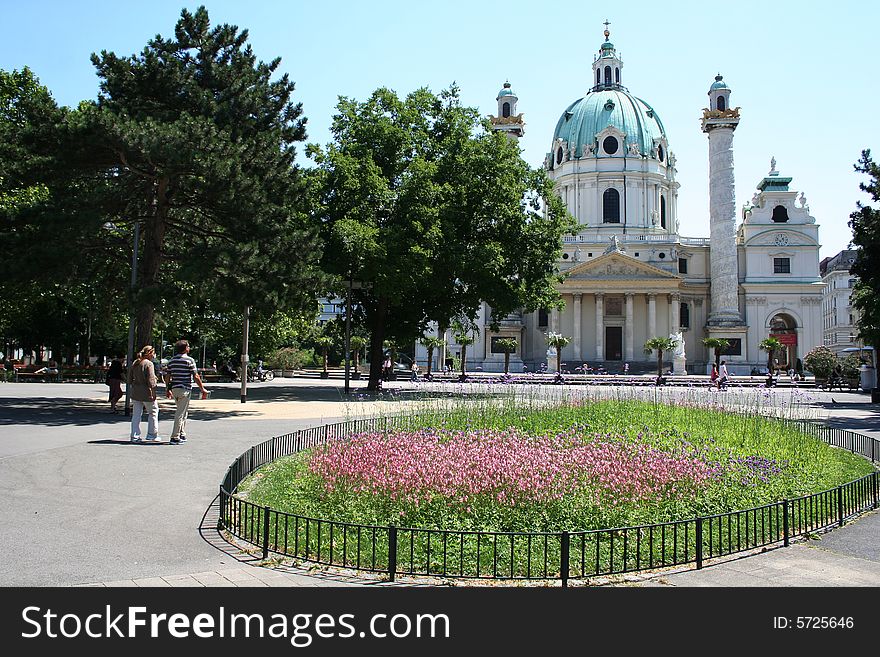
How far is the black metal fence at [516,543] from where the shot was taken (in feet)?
23.3

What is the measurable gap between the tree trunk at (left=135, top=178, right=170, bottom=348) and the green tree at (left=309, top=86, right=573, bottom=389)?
7.63 m

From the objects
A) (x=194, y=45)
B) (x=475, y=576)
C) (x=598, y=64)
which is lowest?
(x=475, y=576)

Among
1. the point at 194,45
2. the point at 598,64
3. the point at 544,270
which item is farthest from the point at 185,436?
the point at 598,64

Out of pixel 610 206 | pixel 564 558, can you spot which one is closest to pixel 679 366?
pixel 610 206

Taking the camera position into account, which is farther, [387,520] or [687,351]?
[687,351]

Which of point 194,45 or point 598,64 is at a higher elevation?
point 598,64

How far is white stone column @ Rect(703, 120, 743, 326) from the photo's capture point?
73562mm

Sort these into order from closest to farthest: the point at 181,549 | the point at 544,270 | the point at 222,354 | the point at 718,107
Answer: the point at 181,549
the point at 544,270
the point at 222,354
the point at 718,107

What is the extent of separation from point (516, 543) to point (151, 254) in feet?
64.6

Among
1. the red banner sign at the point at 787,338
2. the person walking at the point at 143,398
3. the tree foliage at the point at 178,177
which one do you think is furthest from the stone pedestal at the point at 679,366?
the person walking at the point at 143,398

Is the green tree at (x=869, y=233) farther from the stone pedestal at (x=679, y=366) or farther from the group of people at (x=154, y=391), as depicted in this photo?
the stone pedestal at (x=679, y=366)

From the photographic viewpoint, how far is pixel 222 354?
198 ft

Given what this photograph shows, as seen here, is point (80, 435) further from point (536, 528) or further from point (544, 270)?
point (544, 270)
